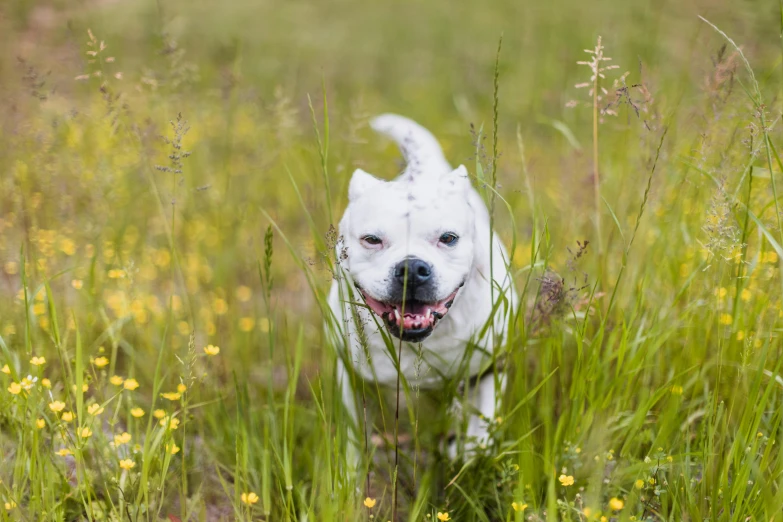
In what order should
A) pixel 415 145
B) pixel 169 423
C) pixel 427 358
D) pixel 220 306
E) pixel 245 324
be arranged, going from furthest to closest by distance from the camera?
pixel 220 306
pixel 245 324
pixel 415 145
pixel 427 358
pixel 169 423

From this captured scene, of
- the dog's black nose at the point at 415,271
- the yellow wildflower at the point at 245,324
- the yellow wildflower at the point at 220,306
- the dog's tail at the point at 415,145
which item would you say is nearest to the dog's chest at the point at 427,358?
the dog's black nose at the point at 415,271

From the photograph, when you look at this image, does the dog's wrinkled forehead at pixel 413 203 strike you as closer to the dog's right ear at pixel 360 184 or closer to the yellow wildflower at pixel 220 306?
the dog's right ear at pixel 360 184

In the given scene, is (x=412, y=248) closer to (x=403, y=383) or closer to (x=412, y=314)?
(x=412, y=314)

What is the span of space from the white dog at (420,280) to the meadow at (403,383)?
0.11m

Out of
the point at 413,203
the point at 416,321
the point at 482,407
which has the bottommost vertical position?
the point at 482,407

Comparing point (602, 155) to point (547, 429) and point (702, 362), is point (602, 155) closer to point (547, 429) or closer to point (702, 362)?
point (702, 362)

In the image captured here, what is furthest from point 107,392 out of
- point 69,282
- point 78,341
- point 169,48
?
point 169,48

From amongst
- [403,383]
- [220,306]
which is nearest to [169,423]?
[403,383]

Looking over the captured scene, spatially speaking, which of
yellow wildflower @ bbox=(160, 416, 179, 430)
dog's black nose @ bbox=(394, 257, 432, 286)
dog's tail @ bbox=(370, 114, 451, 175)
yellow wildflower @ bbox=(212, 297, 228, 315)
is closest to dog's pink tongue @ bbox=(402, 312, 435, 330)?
dog's black nose @ bbox=(394, 257, 432, 286)

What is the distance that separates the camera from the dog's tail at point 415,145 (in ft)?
8.83

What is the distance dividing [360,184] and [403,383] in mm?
668

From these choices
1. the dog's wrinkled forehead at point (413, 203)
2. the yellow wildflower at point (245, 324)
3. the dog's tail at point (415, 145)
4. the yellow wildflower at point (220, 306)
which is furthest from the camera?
the yellow wildflower at point (220, 306)

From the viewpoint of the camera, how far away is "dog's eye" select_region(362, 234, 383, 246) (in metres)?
2.23

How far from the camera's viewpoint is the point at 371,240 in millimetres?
2256
